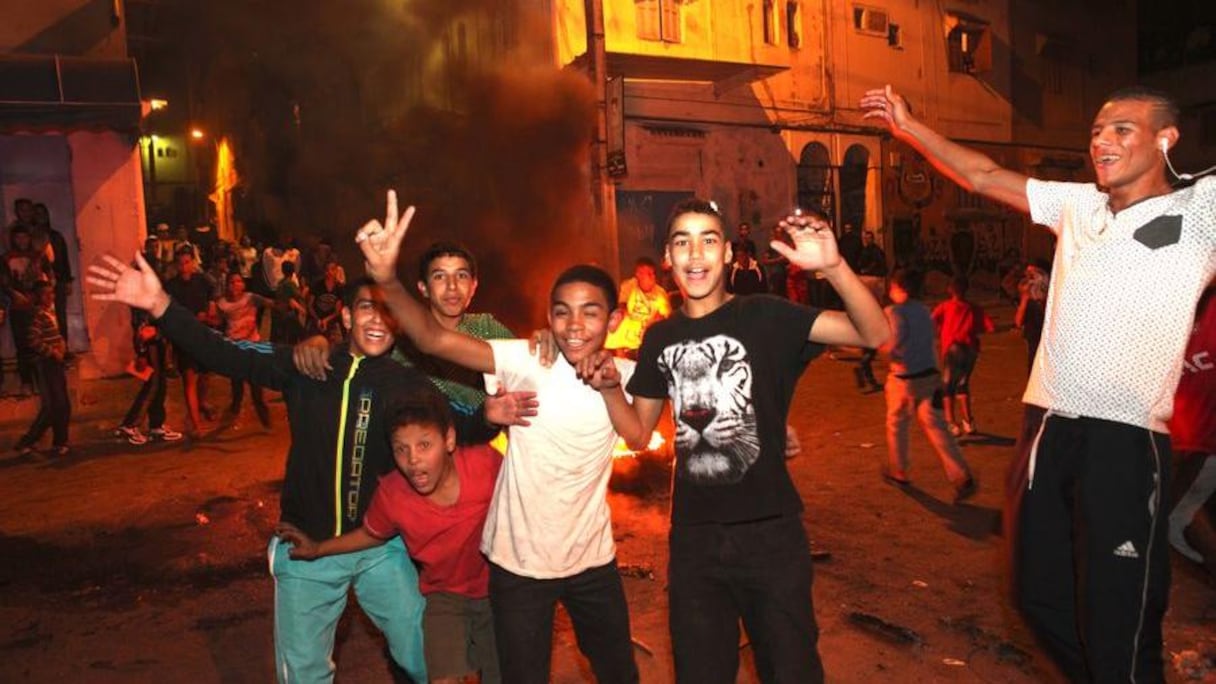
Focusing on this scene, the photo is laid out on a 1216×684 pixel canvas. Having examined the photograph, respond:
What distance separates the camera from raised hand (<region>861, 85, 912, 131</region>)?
10.8 feet

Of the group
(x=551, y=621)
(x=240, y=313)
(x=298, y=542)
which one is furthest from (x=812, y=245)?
(x=240, y=313)

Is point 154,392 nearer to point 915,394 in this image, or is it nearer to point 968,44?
point 915,394

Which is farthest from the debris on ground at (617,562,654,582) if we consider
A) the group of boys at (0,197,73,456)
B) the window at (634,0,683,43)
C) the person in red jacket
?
the window at (634,0,683,43)

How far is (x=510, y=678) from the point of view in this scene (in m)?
2.85

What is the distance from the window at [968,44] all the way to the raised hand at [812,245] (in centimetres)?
2484

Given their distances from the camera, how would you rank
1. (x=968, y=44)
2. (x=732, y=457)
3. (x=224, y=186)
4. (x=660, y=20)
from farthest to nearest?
(x=224, y=186), (x=968, y=44), (x=660, y=20), (x=732, y=457)

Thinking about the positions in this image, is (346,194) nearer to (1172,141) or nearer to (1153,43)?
(1172,141)

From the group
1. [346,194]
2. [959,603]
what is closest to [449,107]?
[346,194]

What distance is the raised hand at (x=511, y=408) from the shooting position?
2.87 meters

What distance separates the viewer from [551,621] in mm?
2928

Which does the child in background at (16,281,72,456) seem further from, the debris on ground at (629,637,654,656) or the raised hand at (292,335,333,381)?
the debris on ground at (629,637,654,656)

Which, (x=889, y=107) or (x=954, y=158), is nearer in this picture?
(x=954, y=158)

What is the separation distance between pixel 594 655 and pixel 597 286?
1.22 meters

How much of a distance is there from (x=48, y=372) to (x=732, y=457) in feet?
26.1
